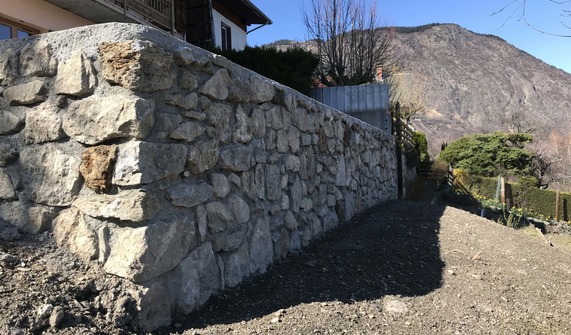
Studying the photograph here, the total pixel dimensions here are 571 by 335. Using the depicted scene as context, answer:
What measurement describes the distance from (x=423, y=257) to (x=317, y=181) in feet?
4.07

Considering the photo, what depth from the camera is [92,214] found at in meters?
2.20

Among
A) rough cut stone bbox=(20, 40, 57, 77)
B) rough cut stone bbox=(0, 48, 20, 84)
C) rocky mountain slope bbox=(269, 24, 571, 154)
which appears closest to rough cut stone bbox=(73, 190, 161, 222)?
rough cut stone bbox=(20, 40, 57, 77)

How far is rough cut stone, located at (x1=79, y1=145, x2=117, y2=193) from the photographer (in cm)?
217

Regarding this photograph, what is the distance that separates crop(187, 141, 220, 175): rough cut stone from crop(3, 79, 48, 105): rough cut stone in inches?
33.7

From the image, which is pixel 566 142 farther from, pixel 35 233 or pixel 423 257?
pixel 35 233

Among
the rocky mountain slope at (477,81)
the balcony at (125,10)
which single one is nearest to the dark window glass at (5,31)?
the balcony at (125,10)

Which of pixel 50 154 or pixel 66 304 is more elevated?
pixel 50 154

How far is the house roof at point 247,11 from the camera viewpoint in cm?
1373

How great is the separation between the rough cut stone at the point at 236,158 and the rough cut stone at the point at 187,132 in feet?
0.93

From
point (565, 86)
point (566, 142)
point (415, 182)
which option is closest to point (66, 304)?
point (415, 182)

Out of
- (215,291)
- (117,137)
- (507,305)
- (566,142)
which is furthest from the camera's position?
(566,142)

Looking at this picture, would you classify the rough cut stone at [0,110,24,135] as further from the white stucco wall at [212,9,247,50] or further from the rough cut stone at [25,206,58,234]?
the white stucco wall at [212,9,247,50]

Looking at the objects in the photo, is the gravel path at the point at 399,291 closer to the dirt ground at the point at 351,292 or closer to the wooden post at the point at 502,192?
the dirt ground at the point at 351,292

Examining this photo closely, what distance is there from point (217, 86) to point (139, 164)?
33.7 inches
